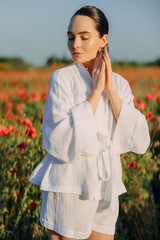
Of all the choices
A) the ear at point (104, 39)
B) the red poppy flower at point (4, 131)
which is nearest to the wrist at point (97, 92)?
the ear at point (104, 39)

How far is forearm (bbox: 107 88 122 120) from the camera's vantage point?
134 centimetres

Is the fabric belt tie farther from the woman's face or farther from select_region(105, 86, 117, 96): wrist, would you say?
the woman's face

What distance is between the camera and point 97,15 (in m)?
1.41

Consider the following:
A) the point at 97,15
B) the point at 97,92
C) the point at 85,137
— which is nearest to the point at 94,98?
the point at 97,92

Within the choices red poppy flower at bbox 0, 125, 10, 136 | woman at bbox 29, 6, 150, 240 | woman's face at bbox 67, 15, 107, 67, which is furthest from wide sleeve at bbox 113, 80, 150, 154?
red poppy flower at bbox 0, 125, 10, 136

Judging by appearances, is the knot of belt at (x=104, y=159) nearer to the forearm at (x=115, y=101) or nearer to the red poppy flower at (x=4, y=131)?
the forearm at (x=115, y=101)

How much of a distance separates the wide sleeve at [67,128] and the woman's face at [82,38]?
0.17 m

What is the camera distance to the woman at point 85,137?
1.29m

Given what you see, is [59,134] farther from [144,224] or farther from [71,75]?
[144,224]

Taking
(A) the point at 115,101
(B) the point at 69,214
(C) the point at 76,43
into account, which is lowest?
(B) the point at 69,214

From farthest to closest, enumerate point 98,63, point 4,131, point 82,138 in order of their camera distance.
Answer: point 4,131 < point 98,63 < point 82,138

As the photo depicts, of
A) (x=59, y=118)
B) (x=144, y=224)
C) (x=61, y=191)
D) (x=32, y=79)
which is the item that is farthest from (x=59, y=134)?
(x=32, y=79)

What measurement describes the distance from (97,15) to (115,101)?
40cm

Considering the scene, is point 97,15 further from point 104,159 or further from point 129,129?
point 104,159
